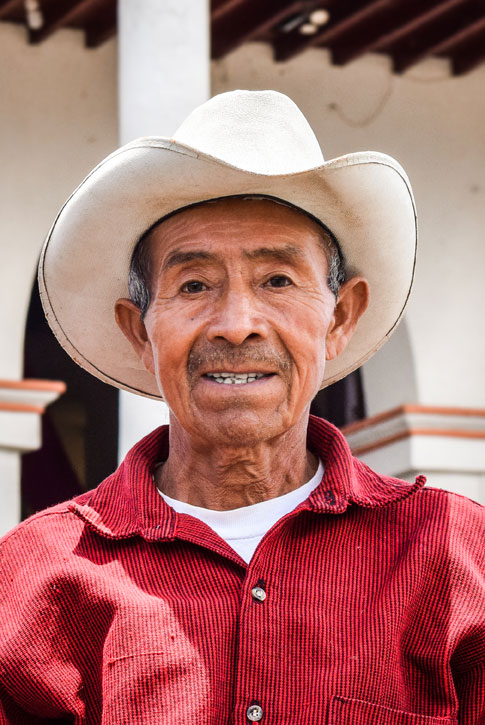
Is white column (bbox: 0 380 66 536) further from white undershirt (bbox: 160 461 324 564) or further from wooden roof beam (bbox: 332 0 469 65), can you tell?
white undershirt (bbox: 160 461 324 564)

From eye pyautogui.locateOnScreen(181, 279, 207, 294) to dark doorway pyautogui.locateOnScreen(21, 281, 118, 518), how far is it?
621 centimetres

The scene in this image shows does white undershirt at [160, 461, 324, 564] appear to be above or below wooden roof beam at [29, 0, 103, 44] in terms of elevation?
below

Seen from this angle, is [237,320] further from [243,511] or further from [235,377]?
[243,511]

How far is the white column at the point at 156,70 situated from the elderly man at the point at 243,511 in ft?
8.98

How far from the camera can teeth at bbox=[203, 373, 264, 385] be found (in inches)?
73.6

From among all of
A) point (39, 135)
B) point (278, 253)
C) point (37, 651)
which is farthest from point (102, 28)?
point (37, 651)

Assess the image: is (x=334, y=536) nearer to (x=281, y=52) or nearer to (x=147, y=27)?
(x=147, y=27)

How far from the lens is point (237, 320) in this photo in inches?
72.6

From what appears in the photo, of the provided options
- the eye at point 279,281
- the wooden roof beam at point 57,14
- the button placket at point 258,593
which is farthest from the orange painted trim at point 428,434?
the button placket at point 258,593

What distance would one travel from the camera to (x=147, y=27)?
4996 mm

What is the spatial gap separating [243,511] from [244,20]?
498cm

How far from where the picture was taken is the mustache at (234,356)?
1.85m

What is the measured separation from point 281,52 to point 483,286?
5.38 ft

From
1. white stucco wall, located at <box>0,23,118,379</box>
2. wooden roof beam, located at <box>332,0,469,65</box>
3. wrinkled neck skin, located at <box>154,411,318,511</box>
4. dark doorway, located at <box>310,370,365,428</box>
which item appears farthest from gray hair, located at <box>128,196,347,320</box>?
dark doorway, located at <box>310,370,365,428</box>
